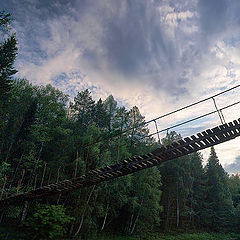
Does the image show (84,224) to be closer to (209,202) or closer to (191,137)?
(191,137)

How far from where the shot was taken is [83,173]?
14719 mm

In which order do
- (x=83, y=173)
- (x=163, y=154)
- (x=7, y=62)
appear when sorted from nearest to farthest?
(x=163, y=154)
(x=83, y=173)
(x=7, y=62)

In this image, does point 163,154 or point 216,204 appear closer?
point 163,154

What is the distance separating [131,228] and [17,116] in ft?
63.3

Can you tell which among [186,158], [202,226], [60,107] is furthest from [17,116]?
[202,226]

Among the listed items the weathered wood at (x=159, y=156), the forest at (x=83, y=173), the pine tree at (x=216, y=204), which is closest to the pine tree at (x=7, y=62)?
the forest at (x=83, y=173)

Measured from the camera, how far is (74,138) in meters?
20.3

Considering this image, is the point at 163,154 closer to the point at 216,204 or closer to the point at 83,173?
the point at 83,173

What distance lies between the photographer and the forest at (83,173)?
1430 cm

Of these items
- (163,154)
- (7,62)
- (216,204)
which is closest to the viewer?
(163,154)

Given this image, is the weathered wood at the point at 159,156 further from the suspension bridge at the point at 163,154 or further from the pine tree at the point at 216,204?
the pine tree at the point at 216,204

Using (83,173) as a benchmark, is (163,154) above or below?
below

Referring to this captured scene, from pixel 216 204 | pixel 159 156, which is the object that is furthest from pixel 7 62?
pixel 216 204

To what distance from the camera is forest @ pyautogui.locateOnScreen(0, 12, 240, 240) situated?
14297 mm
